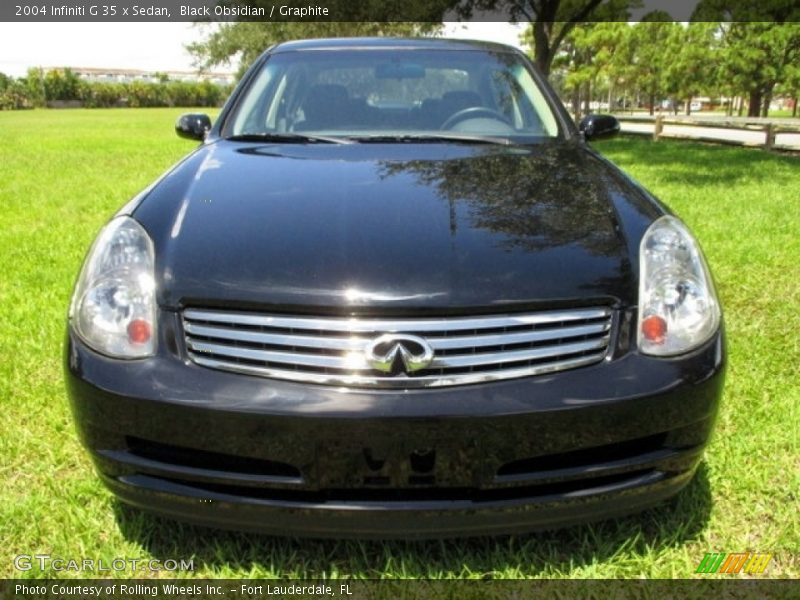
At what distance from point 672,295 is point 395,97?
64.9 inches

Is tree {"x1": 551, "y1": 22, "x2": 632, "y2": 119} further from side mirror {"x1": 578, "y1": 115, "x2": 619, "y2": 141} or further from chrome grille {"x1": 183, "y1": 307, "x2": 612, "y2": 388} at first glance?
chrome grille {"x1": 183, "y1": 307, "x2": 612, "y2": 388}

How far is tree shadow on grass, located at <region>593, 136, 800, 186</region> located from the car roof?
6.46 metres

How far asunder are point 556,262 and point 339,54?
1895mm

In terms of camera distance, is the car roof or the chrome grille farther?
the car roof

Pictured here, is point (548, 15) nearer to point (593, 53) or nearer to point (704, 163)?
point (704, 163)

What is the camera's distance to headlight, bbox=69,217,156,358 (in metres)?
1.76

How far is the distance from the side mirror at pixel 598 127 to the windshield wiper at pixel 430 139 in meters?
A: 0.62

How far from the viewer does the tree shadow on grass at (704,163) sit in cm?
962

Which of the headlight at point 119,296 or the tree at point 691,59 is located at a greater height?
the tree at point 691,59

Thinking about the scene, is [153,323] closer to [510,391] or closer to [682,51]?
[510,391]

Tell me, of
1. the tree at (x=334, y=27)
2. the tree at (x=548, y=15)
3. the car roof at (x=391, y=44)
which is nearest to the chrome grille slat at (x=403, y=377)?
the car roof at (x=391, y=44)

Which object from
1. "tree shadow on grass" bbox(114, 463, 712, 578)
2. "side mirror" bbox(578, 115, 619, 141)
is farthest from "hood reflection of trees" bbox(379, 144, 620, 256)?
"tree shadow on grass" bbox(114, 463, 712, 578)

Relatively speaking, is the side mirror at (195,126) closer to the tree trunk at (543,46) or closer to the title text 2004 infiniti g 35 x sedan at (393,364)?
the title text 2004 infiniti g 35 x sedan at (393,364)

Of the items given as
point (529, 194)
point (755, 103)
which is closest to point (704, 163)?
point (529, 194)
